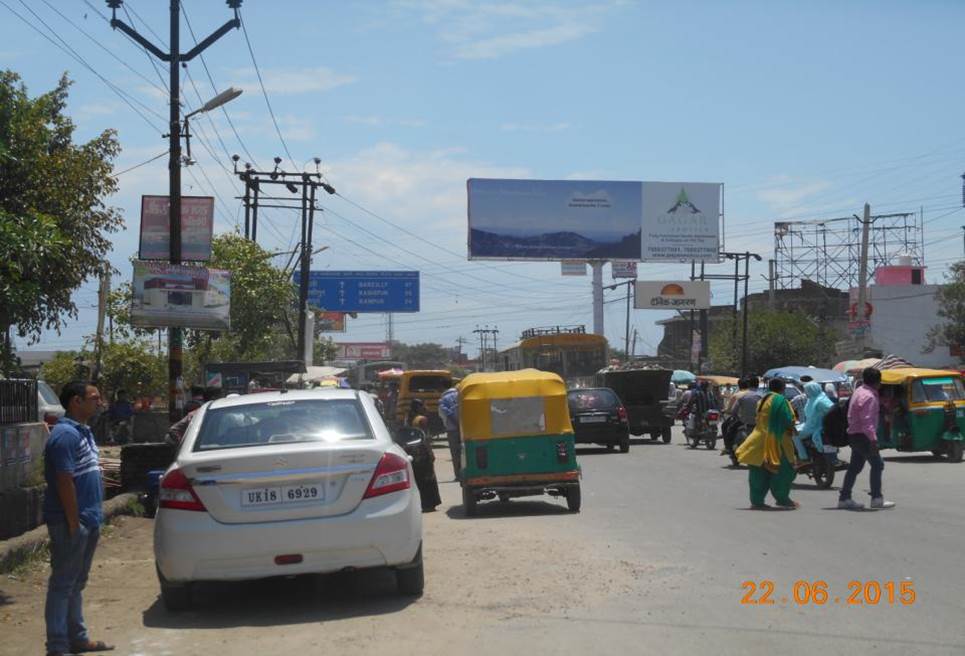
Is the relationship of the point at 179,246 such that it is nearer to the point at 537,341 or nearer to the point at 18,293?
the point at 18,293

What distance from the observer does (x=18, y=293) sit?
9.17 m

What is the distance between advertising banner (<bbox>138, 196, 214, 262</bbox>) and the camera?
21.3 metres

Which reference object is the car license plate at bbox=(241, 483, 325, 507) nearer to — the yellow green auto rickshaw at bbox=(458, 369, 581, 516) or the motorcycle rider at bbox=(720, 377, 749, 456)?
the yellow green auto rickshaw at bbox=(458, 369, 581, 516)

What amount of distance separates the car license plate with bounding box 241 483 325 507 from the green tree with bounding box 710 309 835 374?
182ft

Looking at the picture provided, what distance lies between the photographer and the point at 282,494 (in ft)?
25.9

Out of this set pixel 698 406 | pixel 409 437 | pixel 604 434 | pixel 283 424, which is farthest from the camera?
pixel 698 406

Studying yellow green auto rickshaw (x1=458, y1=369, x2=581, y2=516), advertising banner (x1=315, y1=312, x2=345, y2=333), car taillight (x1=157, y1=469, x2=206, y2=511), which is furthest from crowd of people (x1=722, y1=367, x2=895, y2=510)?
advertising banner (x1=315, y1=312, x2=345, y2=333)

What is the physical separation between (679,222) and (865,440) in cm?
3851

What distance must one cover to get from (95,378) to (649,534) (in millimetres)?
26056

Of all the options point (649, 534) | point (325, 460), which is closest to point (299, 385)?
point (649, 534)

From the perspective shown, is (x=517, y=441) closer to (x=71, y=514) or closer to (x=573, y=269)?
(x=71, y=514)

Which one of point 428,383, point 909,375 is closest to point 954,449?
point 909,375

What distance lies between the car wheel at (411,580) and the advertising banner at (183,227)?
47.0ft

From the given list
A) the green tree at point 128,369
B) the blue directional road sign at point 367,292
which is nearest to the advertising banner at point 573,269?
the blue directional road sign at point 367,292
